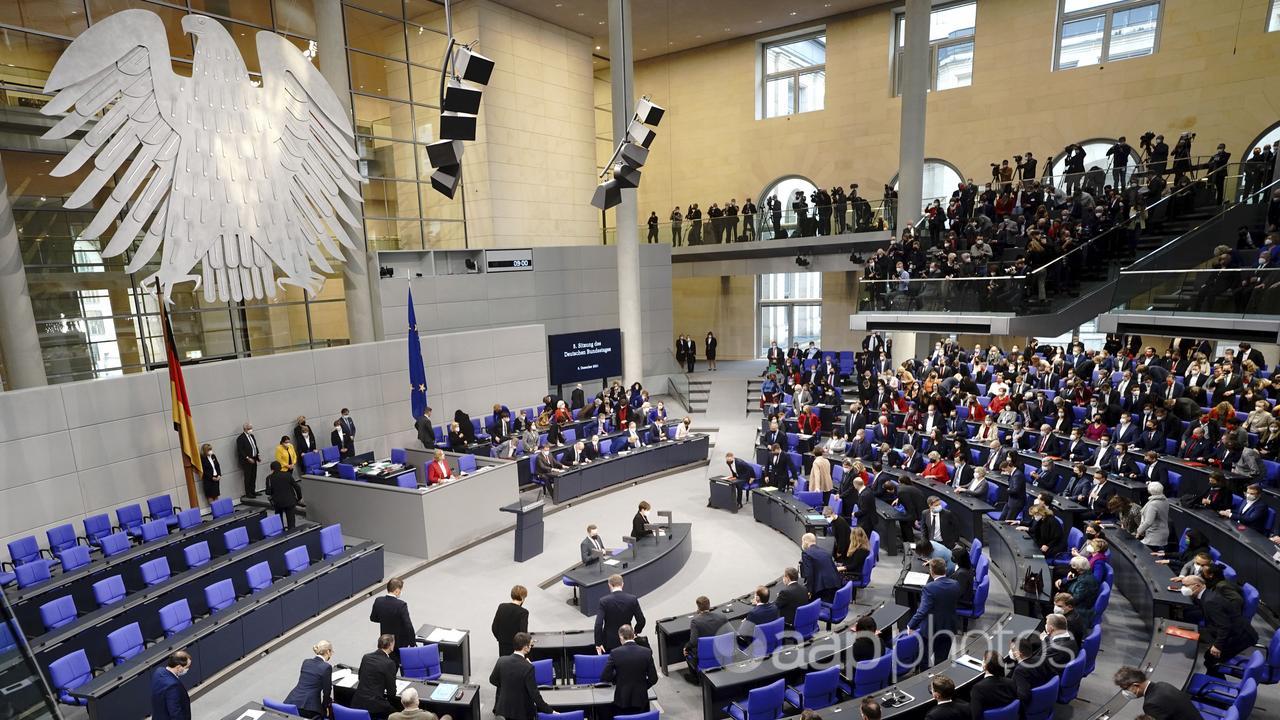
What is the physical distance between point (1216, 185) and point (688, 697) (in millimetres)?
17282

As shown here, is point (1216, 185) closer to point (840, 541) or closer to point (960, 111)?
point (960, 111)

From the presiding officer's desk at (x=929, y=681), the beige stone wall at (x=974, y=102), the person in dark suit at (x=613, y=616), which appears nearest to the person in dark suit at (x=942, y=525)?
the presiding officer's desk at (x=929, y=681)

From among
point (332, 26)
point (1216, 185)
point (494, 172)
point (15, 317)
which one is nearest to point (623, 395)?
point (494, 172)

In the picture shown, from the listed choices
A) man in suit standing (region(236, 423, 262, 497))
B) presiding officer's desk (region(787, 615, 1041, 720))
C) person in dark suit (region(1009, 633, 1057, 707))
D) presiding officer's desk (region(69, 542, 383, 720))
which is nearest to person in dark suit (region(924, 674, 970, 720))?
presiding officer's desk (region(787, 615, 1041, 720))

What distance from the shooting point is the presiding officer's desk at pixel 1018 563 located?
7902 mm

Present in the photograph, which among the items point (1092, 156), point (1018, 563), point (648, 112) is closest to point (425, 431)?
point (648, 112)

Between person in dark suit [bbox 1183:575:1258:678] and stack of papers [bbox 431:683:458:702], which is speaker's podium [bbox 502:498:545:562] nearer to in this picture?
stack of papers [bbox 431:683:458:702]

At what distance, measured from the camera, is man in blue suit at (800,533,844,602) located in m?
8.34

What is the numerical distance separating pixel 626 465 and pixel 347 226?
8.55 metres

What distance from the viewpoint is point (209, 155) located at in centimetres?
1323

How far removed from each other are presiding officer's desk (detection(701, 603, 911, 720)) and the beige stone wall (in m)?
20.8

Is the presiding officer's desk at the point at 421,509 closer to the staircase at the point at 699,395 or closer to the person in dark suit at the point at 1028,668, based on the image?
the person in dark suit at the point at 1028,668

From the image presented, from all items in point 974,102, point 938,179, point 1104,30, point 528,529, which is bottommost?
point 528,529

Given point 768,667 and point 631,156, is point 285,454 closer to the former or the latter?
point 631,156
